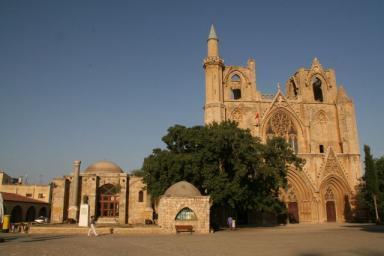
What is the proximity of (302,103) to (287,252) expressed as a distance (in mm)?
35263

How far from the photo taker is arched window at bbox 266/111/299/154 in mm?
43562

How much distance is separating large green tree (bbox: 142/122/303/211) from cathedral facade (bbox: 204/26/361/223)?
420 inches

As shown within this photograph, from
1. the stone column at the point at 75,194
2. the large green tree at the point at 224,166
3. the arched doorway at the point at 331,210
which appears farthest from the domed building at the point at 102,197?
the arched doorway at the point at 331,210

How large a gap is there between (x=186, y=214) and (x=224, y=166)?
687 centimetres

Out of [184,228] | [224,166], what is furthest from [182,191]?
[224,166]

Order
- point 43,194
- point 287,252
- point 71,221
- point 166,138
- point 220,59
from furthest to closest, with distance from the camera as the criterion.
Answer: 1. point 43,194
2. point 220,59
3. point 71,221
4. point 166,138
5. point 287,252

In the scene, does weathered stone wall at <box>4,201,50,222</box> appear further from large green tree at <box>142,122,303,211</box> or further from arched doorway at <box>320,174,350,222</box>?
arched doorway at <box>320,174,350,222</box>

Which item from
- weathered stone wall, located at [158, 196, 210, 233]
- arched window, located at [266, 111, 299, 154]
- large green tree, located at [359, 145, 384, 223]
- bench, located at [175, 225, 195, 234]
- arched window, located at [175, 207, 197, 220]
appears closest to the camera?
bench, located at [175, 225, 195, 234]

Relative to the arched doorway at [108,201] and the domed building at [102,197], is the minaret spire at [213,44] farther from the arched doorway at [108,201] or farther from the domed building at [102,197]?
the arched doorway at [108,201]

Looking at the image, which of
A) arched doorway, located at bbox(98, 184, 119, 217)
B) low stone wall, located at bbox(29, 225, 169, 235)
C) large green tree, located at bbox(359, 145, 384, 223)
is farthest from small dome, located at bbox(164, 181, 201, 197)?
large green tree, located at bbox(359, 145, 384, 223)

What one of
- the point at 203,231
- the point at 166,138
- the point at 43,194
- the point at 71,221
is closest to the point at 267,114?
the point at 166,138

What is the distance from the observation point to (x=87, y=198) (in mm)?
38625

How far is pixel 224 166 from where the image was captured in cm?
2955

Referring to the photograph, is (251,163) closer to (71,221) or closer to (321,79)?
(71,221)
